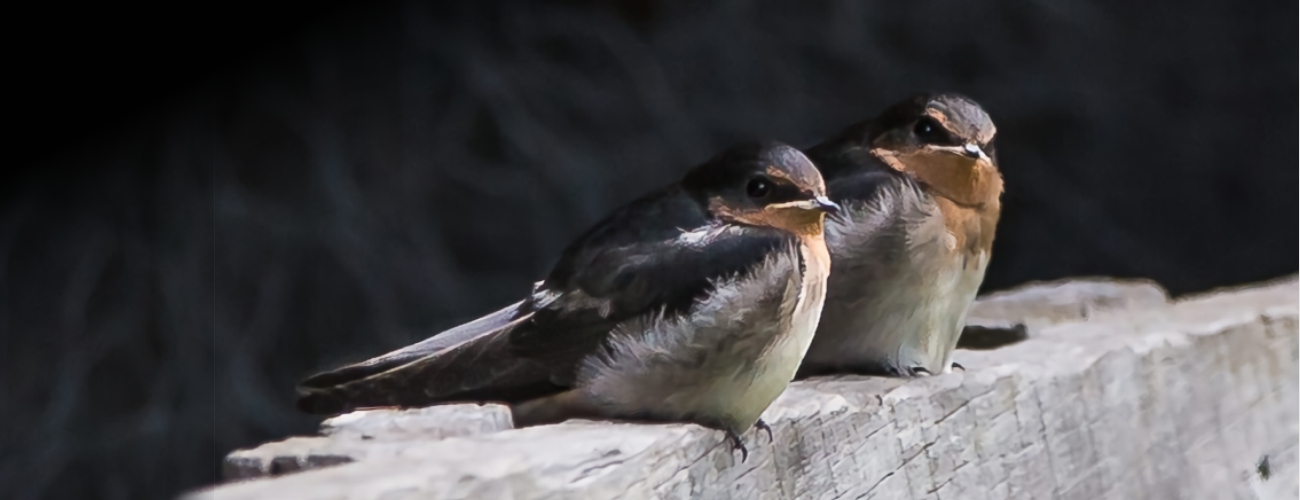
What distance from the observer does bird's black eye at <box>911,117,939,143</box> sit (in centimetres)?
143

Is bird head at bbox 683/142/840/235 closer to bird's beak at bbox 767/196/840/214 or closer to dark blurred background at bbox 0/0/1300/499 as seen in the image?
bird's beak at bbox 767/196/840/214

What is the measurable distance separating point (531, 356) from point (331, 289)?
107 inches

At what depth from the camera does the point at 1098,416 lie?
1517 millimetres

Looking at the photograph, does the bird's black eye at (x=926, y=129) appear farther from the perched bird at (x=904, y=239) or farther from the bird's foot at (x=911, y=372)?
the bird's foot at (x=911, y=372)

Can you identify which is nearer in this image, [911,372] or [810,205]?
[810,205]

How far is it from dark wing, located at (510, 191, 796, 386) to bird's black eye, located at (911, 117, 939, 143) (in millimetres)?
368

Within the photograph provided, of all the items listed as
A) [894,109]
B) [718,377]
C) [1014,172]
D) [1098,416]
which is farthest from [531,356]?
[1014,172]

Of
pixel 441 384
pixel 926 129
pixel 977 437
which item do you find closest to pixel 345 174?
pixel 926 129

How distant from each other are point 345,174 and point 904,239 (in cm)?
255

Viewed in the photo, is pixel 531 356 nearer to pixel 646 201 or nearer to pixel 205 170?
pixel 646 201

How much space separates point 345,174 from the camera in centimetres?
371

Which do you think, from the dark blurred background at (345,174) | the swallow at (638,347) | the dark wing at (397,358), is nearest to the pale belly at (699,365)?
the swallow at (638,347)

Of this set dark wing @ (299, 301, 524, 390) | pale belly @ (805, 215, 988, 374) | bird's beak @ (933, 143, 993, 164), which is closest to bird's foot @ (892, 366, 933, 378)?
pale belly @ (805, 215, 988, 374)

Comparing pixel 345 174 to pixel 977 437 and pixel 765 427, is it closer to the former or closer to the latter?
pixel 977 437
